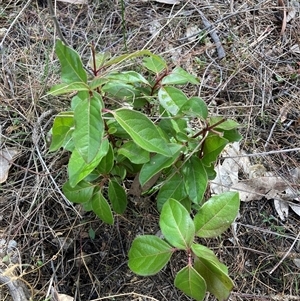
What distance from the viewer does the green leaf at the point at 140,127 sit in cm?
114

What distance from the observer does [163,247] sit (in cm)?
126

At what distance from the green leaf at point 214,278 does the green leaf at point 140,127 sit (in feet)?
1.18

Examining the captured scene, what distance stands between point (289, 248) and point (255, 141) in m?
0.48

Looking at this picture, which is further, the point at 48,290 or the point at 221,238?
the point at 221,238

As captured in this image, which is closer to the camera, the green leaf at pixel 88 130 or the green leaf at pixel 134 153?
the green leaf at pixel 88 130

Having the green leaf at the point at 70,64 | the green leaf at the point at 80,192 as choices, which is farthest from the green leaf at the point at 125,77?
the green leaf at the point at 80,192

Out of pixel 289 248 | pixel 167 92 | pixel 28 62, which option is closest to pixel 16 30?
pixel 28 62

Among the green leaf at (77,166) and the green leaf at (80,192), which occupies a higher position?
the green leaf at (77,166)

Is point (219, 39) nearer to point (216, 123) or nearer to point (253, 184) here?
point (253, 184)

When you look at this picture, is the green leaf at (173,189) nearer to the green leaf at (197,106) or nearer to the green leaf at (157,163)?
the green leaf at (157,163)

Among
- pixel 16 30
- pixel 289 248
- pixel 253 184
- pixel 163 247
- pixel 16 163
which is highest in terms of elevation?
pixel 16 30

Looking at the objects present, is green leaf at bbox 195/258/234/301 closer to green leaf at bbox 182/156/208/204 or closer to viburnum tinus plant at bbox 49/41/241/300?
viburnum tinus plant at bbox 49/41/241/300

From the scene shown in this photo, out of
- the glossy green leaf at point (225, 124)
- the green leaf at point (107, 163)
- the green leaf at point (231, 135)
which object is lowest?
the green leaf at point (107, 163)

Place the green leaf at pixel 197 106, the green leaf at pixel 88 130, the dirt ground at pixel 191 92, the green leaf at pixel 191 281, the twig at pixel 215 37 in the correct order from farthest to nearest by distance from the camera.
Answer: the twig at pixel 215 37 → the dirt ground at pixel 191 92 → the green leaf at pixel 197 106 → the green leaf at pixel 191 281 → the green leaf at pixel 88 130
